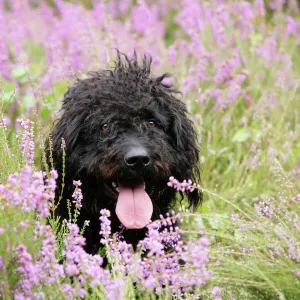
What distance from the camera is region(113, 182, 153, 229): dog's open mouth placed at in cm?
Answer: 379

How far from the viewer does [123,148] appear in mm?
3727

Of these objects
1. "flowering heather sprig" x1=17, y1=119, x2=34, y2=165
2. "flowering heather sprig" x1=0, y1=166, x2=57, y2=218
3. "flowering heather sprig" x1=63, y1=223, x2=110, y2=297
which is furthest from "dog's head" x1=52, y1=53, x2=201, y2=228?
"flowering heather sprig" x1=0, y1=166, x2=57, y2=218

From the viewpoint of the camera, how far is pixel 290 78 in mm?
6961

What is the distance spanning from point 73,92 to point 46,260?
1.77 metres

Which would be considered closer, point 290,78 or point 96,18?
point 290,78

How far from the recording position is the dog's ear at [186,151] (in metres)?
4.15

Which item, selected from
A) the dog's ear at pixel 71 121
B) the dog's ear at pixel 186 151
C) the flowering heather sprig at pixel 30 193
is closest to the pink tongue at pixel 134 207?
the dog's ear at pixel 186 151

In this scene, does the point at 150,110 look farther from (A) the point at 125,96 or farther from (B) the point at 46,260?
(B) the point at 46,260

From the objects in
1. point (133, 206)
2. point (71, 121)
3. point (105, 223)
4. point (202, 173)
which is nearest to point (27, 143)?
point (71, 121)

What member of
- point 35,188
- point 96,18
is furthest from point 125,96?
point 96,18

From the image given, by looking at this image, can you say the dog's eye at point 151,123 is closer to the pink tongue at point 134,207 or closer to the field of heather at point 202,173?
A: the pink tongue at point 134,207

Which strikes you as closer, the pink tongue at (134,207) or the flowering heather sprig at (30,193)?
the flowering heather sprig at (30,193)

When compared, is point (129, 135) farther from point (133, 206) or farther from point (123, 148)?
point (133, 206)

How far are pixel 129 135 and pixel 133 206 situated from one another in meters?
0.45
